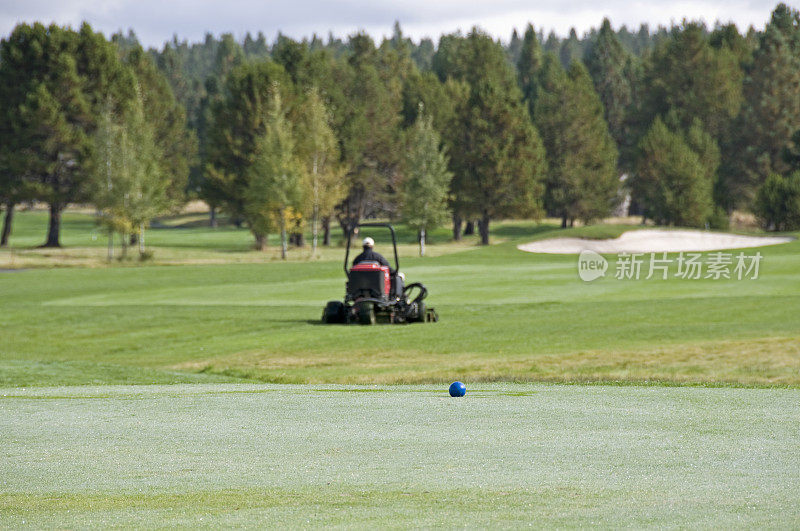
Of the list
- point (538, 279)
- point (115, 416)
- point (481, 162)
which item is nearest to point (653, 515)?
point (115, 416)

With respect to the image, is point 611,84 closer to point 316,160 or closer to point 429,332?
point 316,160

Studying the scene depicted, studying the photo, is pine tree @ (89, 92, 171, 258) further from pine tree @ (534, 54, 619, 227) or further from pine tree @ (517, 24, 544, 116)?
pine tree @ (517, 24, 544, 116)

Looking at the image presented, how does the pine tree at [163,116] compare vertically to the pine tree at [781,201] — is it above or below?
above

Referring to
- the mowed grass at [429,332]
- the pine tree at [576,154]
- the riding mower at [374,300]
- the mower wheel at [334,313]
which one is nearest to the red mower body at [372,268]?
the riding mower at [374,300]

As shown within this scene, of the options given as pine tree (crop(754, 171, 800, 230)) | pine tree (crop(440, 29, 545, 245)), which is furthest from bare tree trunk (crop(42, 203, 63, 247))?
pine tree (crop(754, 171, 800, 230))

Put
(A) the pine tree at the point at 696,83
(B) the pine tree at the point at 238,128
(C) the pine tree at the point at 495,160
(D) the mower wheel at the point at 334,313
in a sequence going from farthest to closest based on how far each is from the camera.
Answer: (A) the pine tree at the point at 696,83 < (C) the pine tree at the point at 495,160 < (B) the pine tree at the point at 238,128 < (D) the mower wheel at the point at 334,313

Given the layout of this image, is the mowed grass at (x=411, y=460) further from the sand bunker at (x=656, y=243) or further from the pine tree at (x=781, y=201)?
the pine tree at (x=781, y=201)

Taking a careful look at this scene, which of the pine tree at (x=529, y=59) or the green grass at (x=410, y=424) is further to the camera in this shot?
the pine tree at (x=529, y=59)

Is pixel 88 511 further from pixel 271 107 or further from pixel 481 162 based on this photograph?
pixel 481 162

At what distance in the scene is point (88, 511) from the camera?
5660mm

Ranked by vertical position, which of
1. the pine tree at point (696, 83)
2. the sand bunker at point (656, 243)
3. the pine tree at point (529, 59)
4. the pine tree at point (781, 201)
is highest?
the pine tree at point (529, 59)

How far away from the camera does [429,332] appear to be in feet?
77.0

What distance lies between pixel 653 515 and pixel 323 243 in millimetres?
80927

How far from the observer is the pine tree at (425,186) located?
75.3 meters
